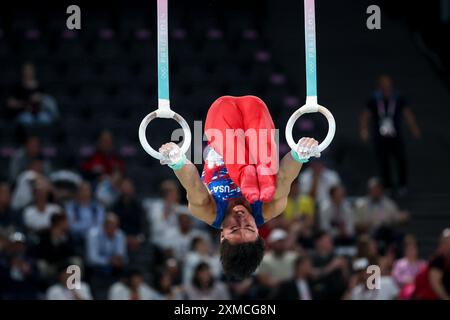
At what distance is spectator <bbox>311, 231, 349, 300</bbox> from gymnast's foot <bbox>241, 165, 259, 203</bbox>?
3.41 meters

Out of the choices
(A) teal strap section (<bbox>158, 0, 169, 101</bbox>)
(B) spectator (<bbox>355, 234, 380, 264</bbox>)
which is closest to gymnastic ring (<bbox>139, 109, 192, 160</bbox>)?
(A) teal strap section (<bbox>158, 0, 169, 101</bbox>)

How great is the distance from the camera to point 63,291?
10.6 meters

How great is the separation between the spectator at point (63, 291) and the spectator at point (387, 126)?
12.7 ft

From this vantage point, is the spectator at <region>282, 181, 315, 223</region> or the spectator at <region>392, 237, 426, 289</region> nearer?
the spectator at <region>392, 237, 426, 289</region>

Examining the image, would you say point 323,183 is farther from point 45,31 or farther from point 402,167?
point 45,31

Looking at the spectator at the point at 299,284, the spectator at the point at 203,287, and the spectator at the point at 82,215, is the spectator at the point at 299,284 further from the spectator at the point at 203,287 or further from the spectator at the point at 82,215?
the spectator at the point at 82,215

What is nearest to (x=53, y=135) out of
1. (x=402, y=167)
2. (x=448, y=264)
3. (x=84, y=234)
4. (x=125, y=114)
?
(x=125, y=114)

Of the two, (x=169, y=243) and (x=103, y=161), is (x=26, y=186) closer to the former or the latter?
(x=103, y=161)

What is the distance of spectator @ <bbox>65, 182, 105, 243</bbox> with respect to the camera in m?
11.8

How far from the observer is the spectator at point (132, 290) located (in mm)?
10938

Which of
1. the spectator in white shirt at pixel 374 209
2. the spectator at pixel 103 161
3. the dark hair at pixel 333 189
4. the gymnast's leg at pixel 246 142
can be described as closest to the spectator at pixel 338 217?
the dark hair at pixel 333 189

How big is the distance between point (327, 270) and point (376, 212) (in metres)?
1.31

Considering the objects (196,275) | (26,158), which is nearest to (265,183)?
(196,275)

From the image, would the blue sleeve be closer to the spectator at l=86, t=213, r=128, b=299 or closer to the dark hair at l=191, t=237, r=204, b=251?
the spectator at l=86, t=213, r=128, b=299
